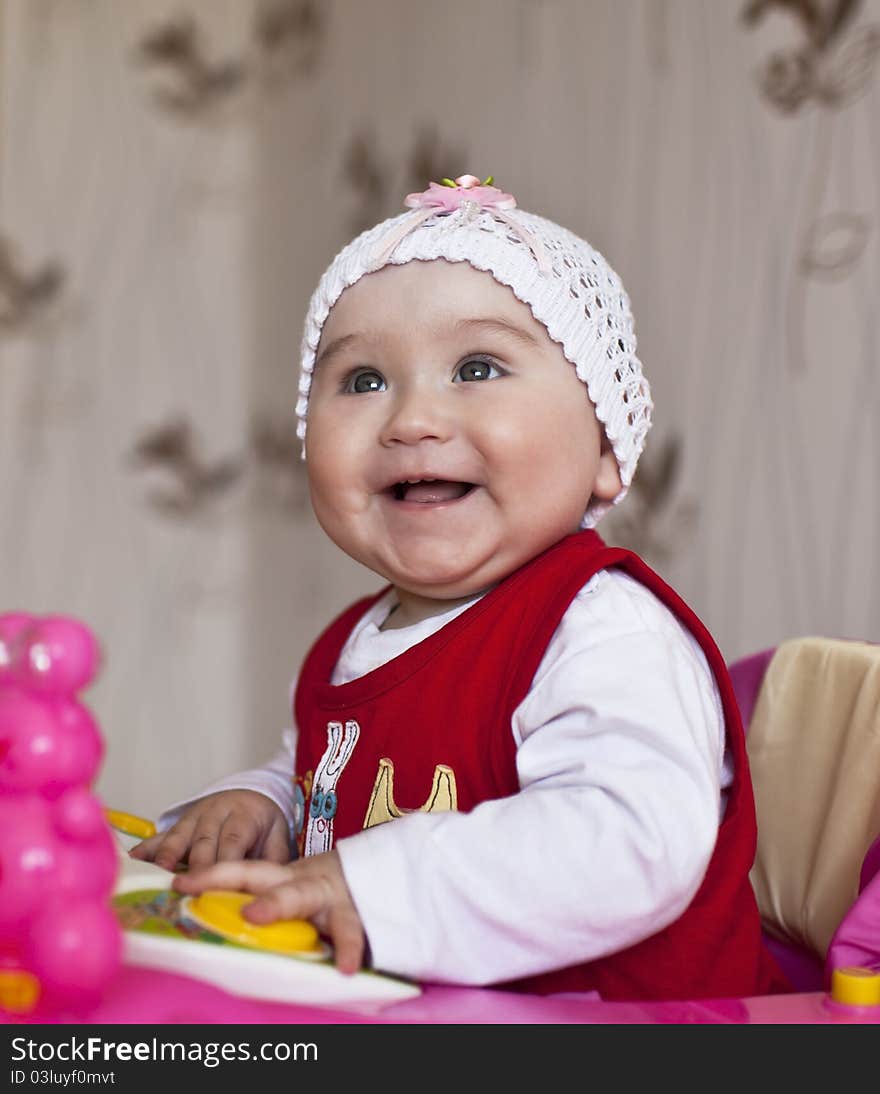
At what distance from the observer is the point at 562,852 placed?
58 cm

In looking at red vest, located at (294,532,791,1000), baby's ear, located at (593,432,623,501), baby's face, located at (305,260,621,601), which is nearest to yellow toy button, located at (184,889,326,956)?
red vest, located at (294,532,791,1000)

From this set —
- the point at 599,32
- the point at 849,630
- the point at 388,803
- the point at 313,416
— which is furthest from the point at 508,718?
the point at 599,32

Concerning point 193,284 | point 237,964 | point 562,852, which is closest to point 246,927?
point 237,964

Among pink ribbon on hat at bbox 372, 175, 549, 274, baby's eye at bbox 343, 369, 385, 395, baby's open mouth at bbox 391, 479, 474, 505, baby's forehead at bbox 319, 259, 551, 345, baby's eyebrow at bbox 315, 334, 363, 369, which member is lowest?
baby's open mouth at bbox 391, 479, 474, 505

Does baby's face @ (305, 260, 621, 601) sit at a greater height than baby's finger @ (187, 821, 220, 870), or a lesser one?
greater

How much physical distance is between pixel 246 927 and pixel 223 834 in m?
0.28

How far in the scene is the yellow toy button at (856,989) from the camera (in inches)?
22.5

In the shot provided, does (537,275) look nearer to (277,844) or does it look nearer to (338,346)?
(338,346)

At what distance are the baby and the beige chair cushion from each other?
0.28ft

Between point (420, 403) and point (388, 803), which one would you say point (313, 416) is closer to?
point (420, 403)

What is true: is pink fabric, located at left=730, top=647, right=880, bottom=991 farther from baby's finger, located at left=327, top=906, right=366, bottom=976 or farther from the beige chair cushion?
baby's finger, located at left=327, top=906, right=366, bottom=976

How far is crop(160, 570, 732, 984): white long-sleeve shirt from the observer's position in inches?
22.5

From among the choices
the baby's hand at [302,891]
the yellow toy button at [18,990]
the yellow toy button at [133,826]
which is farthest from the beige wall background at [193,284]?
the yellow toy button at [18,990]

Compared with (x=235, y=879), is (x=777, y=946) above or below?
below
